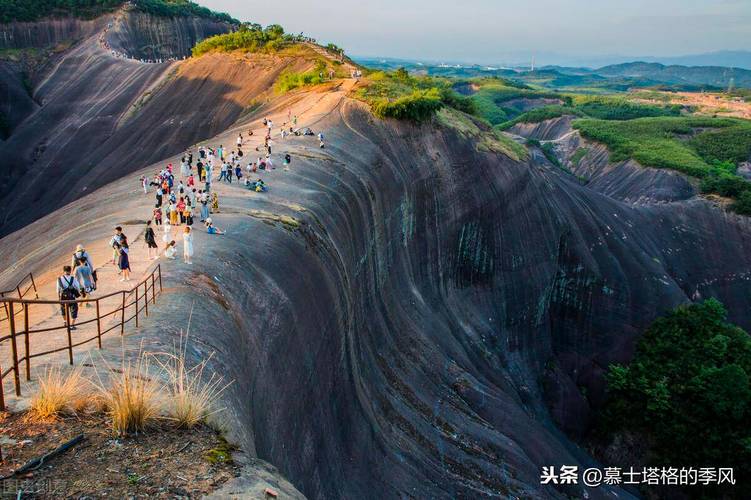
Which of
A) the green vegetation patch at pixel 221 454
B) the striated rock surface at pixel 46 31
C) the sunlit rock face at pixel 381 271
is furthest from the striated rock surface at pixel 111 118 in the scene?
the green vegetation patch at pixel 221 454

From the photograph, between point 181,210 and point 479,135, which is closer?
point 181,210

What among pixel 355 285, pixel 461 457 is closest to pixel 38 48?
pixel 355 285

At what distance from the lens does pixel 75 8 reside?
6831 cm

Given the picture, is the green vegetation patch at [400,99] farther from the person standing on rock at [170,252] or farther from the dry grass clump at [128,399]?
the dry grass clump at [128,399]

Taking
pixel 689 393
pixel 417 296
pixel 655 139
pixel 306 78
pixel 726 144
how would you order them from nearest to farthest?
pixel 417 296, pixel 689 393, pixel 306 78, pixel 726 144, pixel 655 139

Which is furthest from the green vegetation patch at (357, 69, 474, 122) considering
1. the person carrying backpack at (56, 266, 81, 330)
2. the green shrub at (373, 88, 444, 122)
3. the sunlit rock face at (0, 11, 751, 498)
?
the person carrying backpack at (56, 266, 81, 330)

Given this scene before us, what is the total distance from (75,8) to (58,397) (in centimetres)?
7592

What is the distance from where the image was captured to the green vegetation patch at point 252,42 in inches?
2045

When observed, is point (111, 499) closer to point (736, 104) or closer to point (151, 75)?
point (151, 75)

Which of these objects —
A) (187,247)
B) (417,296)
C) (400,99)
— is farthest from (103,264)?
(400,99)

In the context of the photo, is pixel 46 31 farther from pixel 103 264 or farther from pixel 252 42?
pixel 103 264

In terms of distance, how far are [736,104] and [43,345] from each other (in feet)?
508

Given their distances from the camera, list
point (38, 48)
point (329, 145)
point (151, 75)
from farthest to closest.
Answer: point (38, 48) < point (151, 75) < point (329, 145)

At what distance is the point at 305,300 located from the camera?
1608 cm
